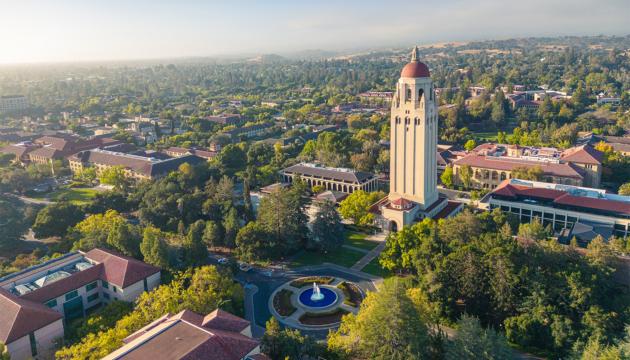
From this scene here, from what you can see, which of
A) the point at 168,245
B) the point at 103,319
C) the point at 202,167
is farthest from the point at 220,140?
the point at 103,319

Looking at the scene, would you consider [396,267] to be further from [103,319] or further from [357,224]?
[103,319]

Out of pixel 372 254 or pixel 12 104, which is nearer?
pixel 372 254

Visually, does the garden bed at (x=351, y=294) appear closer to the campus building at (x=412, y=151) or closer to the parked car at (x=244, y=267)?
the parked car at (x=244, y=267)

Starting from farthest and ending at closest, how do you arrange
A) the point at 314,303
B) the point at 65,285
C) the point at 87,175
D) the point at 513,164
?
the point at 87,175
the point at 513,164
the point at 314,303
the point at 65,285

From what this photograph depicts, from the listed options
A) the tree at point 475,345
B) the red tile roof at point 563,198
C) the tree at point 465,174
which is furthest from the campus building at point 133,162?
the tree at point 475,345

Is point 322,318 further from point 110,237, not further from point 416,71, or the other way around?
point 416,71

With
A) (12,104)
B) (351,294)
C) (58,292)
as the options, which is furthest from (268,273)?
(12,104)
